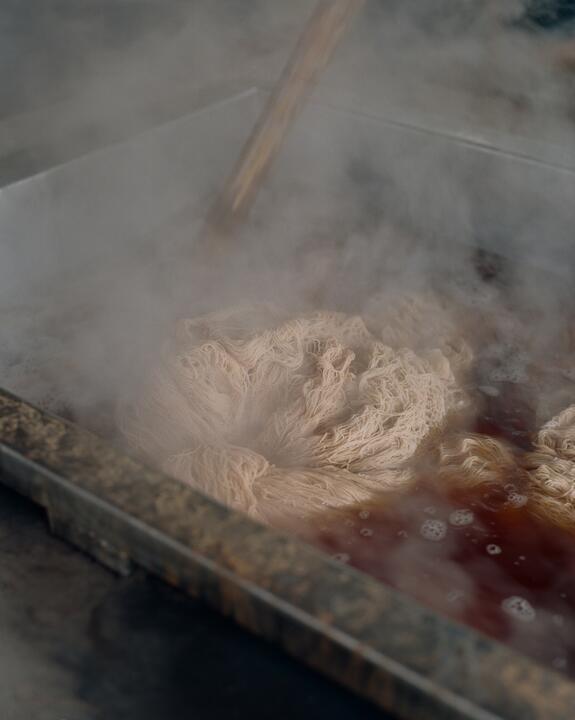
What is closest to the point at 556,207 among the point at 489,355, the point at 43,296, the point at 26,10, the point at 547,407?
the point at 489,355

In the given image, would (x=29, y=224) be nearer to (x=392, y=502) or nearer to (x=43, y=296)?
(x=43, y=296)

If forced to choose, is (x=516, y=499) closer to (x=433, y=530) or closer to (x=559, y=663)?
(x=433, y=530)

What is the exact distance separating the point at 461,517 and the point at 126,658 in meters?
1.15

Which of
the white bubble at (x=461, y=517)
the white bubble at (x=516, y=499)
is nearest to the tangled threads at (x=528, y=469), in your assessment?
the white bubble at (x=516, y=499)

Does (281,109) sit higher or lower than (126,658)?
higher

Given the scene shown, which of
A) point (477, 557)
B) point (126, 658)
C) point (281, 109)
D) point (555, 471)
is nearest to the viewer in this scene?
point (126, 658)

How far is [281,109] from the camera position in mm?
3182

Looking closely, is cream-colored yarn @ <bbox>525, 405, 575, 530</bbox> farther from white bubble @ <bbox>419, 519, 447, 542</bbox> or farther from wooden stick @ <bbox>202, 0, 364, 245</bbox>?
wooden stick @ <bbox>202, 0, 364, 245</bbox>

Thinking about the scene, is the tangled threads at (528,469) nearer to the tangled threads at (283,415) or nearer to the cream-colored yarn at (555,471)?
the cream-colored yarn at (555,471)

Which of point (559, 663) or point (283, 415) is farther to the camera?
point (283, 415)

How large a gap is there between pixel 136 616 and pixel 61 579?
0.21m

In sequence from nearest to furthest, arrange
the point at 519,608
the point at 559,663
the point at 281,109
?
the point at 559,663 < the point at 519,608 < the point at 281,109

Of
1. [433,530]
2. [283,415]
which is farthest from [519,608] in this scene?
[283,415]

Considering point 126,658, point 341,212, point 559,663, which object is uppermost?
point 126,658
